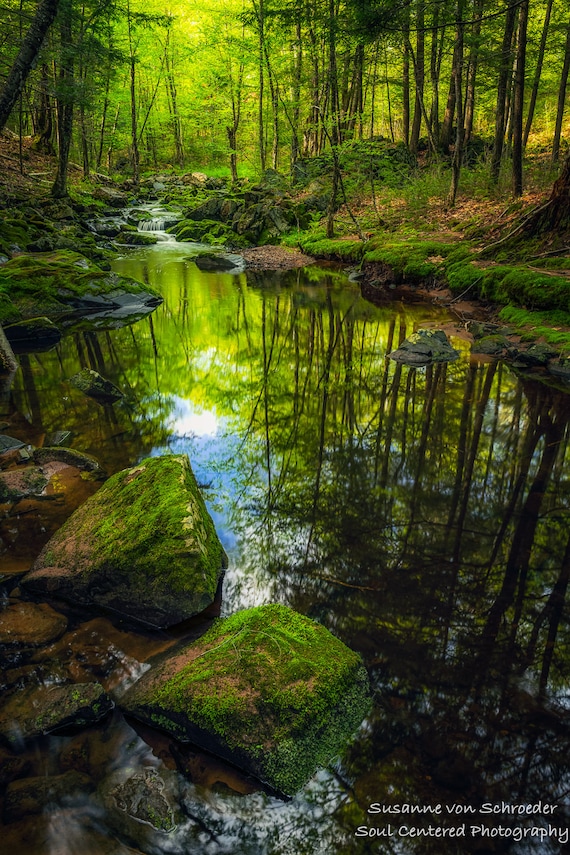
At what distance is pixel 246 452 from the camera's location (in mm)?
6254

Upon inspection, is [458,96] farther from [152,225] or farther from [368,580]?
[368,580]

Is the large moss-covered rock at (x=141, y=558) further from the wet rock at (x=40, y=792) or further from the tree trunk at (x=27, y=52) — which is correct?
the tree trunk at (x=27, y=52)

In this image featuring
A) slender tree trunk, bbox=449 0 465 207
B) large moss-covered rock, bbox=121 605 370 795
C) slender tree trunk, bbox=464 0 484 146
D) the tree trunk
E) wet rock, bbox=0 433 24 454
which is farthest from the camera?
A: slender tree trunk, bbox=464 0 484 146

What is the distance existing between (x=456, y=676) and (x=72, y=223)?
2388 cm

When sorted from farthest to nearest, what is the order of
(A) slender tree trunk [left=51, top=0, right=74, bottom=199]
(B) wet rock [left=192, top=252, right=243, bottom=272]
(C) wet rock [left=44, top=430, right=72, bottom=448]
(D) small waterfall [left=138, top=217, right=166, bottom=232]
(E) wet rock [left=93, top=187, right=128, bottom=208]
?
(E) wet rock [left=93, top=187, right=128, bottom=208]
(D) small waterfall [left=138, top=217, right=166, bottom=232]
(B) wet rock [left=192, top=252, right=243, bottom=272]
(A) slender tree trunk [left=51, top=0, right=74, bottom=199]
(C) wet rock [left=44, top=430, right=72, bottom=448]

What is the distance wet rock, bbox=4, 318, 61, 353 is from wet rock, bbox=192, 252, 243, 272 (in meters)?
10.2

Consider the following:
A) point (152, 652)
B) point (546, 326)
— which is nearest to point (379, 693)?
point (152, 652)

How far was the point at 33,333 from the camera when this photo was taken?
36.3ft

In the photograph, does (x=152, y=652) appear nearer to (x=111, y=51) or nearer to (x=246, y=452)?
(x=246, y=452)

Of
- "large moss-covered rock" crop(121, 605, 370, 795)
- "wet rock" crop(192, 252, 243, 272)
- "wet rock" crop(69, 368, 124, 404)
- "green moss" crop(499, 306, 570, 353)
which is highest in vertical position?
"wet rock" crop(192, 252, 243, 272)

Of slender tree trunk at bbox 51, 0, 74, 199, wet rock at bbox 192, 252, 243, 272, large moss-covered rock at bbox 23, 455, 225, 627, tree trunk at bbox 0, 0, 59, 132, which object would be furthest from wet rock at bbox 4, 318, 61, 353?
slender tree trunk at bbox 51, 0, 74, 199

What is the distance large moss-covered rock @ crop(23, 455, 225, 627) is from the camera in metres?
3.67

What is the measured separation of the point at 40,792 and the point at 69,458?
3.81 metres

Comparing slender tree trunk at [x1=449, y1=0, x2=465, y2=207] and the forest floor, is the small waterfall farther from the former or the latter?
slender tree trunk at [x1=449, y1=0, x2=465, y2=207]
